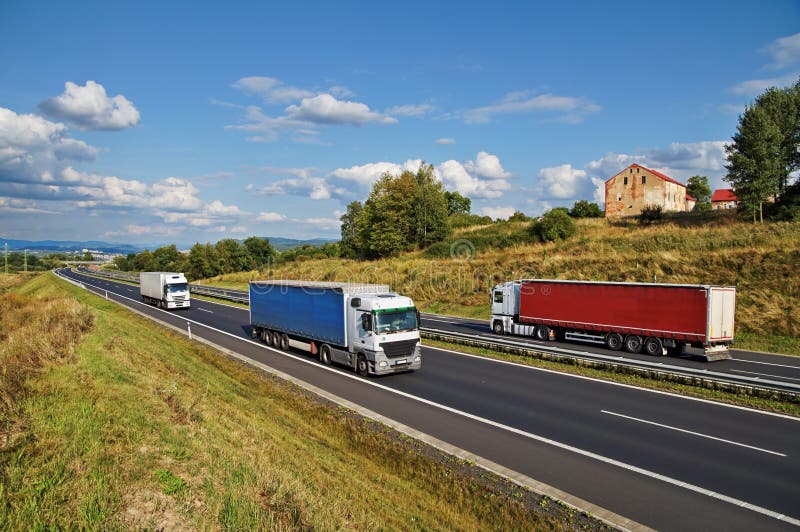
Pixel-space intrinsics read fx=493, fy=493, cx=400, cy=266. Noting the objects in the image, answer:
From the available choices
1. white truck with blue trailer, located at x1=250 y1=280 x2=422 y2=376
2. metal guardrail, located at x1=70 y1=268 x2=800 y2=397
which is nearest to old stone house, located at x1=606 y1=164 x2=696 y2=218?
metal guardrail, located at x1=70 y1=268 x2=800 y2=397

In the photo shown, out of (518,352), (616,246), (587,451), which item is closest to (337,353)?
(518,352)

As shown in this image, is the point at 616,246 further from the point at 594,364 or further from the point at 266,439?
the point at 266,439

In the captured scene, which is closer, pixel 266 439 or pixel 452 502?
pixel 452 502

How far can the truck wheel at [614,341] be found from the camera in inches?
925

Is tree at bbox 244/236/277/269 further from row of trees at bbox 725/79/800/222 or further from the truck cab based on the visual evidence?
the truck cab

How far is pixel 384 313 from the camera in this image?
18047 millimetres

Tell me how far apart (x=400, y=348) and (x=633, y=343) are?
12.0 meters

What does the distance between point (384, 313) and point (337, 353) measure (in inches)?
127

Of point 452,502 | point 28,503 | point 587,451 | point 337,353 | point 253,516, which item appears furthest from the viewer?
point 337,353

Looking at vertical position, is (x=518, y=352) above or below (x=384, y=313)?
below

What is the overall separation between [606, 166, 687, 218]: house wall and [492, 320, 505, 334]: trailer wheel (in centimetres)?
4813

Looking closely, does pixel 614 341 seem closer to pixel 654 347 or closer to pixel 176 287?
pixel 654 347

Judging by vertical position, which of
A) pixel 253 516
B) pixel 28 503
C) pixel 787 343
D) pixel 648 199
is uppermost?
pixel 648 199

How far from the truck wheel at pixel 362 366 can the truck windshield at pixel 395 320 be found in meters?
1.38
